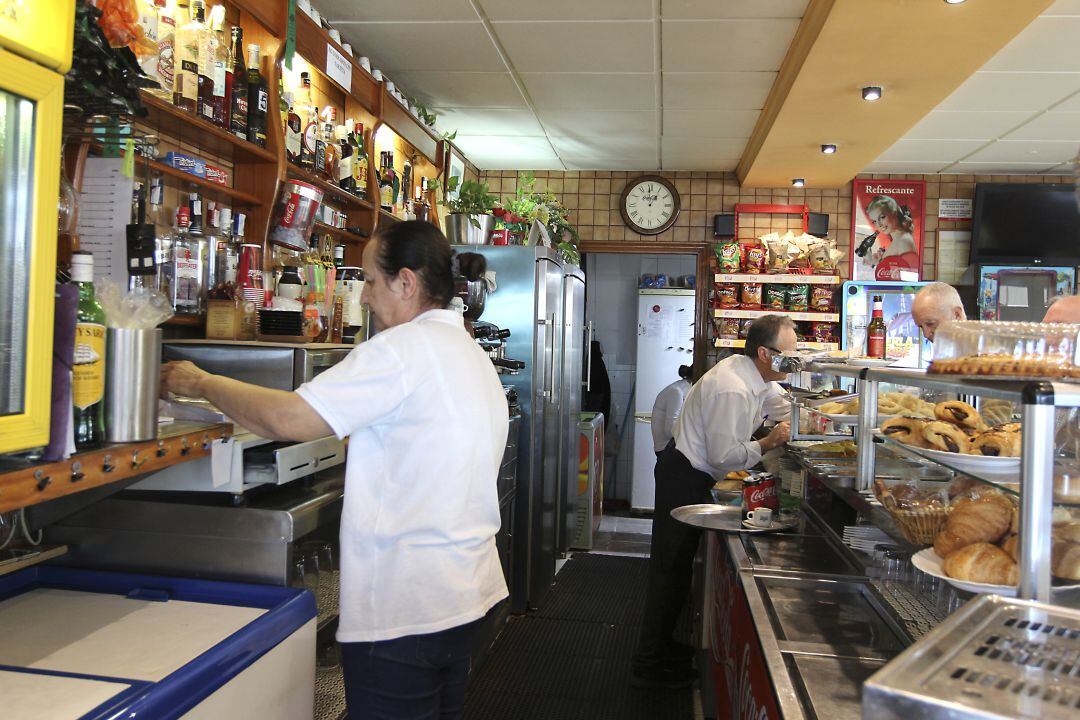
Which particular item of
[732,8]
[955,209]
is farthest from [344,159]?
[955,209]

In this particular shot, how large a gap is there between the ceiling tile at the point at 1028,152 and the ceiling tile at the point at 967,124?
0.31 m

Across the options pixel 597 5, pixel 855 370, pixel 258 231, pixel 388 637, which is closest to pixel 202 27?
pixel 258 231

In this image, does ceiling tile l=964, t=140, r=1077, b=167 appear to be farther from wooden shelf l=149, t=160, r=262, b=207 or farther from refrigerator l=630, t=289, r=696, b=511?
wooden shelf l=149, t=160, r=262, b=207

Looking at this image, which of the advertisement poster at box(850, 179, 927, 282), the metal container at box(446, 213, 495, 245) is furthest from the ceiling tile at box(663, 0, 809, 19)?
the advertisement poster at box(850, 179, 927, 282)

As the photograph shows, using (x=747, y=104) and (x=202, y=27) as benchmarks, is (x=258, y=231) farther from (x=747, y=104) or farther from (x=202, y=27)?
(x=747, y=104)

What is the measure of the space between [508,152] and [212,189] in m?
3.77

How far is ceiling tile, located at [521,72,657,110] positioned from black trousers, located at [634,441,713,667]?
2188 mm

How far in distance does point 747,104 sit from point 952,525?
12.9 ft

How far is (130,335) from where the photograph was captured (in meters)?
1.57

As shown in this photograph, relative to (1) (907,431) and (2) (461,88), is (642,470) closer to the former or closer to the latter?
(2) (461,88)

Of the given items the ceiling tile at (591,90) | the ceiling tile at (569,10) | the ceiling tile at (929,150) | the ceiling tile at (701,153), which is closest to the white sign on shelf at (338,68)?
the ceiling tile at (569,10)

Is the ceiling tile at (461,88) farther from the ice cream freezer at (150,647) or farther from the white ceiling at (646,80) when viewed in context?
the ice cream freezer at (150,647)

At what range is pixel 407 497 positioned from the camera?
5.90 ft

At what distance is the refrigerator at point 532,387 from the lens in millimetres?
4590
